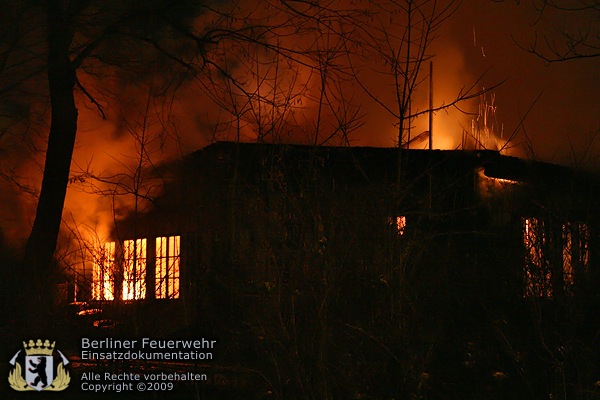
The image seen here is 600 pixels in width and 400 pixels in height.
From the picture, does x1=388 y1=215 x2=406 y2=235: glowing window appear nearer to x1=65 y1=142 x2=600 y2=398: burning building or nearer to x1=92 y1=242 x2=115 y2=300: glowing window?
x1=65 y1=142 x2=600 y2=398: burning building

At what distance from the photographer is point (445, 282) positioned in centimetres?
773

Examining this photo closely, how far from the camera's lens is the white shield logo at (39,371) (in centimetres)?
786

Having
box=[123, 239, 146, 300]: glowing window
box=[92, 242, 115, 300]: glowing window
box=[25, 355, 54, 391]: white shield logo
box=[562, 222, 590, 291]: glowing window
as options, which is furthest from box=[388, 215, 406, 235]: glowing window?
box=[25, 355, 54, 391]: white shield logo

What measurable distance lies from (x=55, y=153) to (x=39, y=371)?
152 inches

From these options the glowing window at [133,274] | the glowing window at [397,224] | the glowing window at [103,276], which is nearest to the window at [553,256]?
the glowing window at [397,224]

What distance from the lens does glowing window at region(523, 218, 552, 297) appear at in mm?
7422

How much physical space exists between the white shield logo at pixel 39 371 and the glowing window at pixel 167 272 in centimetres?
130

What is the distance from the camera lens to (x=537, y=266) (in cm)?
749

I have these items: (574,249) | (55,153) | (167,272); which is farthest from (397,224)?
(55,153)

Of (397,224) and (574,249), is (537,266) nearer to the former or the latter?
(574,249)

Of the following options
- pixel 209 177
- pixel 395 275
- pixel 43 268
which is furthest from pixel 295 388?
pixel 209 177

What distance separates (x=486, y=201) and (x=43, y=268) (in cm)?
614

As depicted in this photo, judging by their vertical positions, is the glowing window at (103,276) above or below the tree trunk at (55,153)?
below

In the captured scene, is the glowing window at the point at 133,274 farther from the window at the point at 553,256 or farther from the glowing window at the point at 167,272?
the window at the point at 553,256
